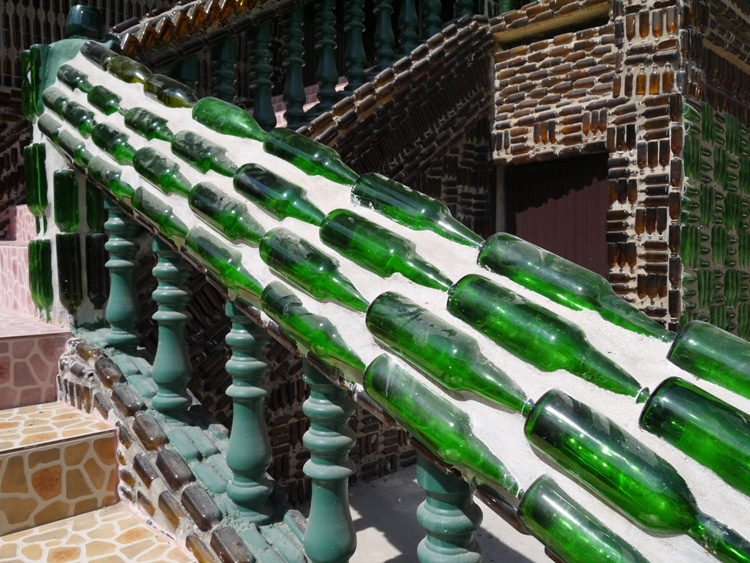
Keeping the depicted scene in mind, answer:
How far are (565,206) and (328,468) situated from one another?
3758 millimetres

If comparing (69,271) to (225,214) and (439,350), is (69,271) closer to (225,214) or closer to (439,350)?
(225,214)

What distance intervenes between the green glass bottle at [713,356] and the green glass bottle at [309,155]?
89cm

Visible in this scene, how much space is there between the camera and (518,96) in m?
4.71

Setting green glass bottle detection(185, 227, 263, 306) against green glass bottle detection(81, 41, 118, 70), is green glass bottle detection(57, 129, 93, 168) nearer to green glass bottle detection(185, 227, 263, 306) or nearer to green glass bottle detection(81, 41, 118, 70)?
green glass bottle detection(81, 41, 118, 70)

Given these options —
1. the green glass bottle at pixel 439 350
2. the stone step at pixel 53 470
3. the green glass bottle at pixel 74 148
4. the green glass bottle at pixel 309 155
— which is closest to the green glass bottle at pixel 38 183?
the green glass bottle at pixel 74 148

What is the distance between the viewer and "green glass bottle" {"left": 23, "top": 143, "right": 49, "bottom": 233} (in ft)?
8.39

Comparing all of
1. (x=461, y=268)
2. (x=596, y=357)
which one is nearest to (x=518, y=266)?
(x=461, y=268)

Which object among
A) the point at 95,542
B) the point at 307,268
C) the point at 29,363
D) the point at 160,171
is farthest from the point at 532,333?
the point at 29,363

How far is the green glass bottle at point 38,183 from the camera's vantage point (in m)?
2.56

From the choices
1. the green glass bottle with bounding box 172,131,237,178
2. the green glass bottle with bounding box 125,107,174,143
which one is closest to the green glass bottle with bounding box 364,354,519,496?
the green glass bottle with bounding box 172,131,237,178

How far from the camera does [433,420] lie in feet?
3.46

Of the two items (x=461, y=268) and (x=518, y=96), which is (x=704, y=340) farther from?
(x=518, y=96)

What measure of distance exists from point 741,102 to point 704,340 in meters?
4.31

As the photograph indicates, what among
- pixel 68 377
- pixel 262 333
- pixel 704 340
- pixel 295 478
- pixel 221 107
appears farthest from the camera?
pixel 295 478
